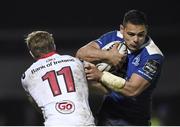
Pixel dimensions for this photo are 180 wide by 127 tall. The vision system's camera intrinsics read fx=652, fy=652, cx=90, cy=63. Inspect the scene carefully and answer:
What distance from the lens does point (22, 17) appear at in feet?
34.7

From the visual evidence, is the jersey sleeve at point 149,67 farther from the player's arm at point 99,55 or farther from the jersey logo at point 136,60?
the player's arm at point 99,55

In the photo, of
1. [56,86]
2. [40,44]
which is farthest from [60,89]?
[40,44]

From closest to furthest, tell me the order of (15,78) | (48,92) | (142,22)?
(48,92) → (142,22) → (15,78)

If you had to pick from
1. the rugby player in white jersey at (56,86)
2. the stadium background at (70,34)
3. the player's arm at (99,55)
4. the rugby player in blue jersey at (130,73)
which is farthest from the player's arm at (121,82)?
the stadium background at (70,34)

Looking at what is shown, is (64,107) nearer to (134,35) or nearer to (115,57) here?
(115,57)

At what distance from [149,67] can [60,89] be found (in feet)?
2.62

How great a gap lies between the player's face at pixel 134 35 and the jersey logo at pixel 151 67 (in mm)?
152

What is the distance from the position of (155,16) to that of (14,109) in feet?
8.81

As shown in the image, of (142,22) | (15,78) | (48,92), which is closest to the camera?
(48,92)

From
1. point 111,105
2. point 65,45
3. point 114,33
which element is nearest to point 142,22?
point 114,33

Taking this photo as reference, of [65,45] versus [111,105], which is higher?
[111,105]

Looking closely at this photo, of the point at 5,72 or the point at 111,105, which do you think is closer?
the point at 111,105

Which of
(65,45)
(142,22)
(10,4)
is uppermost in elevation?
(142,22)

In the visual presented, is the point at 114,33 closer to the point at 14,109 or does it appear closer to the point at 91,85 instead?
the point at 91,85
